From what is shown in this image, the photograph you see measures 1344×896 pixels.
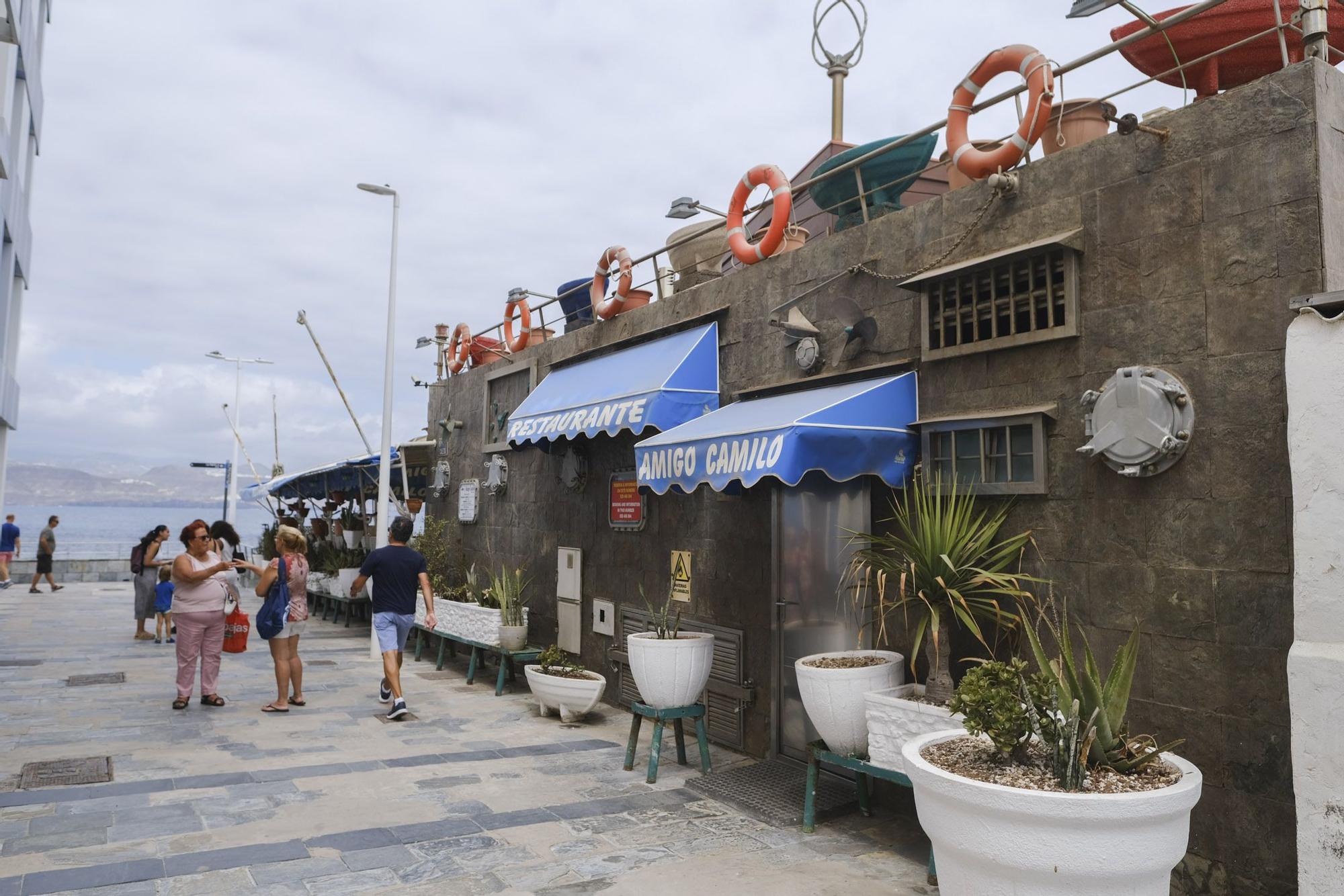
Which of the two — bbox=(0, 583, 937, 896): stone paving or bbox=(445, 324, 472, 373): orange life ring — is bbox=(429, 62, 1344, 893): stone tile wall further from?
bbox=(445, 324, 472, 373): orange life ring

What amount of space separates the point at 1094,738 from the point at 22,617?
19.1 m

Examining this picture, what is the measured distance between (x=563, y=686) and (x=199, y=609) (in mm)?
3724

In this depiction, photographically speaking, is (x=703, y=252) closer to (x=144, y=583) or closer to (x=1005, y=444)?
(x=1005, y=444)

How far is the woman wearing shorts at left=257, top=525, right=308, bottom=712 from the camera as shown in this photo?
9203 millimetres

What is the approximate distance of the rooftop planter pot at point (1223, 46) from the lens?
5422 mm

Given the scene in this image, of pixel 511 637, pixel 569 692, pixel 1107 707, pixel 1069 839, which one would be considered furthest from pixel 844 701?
pixel 511 637

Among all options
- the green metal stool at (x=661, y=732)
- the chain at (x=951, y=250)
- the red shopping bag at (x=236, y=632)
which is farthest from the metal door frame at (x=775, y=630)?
the red shopping bag at (x=236, y=632)

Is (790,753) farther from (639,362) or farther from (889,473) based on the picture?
(639,362)

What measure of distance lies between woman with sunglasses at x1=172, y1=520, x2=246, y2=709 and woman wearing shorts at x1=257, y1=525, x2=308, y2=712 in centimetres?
39

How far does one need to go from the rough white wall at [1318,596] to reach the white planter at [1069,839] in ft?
2.26

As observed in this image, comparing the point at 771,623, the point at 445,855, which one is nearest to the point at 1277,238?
the point at 771,623

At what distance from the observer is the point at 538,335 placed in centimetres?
1300

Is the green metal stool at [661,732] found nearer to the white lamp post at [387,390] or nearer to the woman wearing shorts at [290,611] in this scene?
the woman wearing shorts at [290,611]

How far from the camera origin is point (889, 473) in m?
6.21
